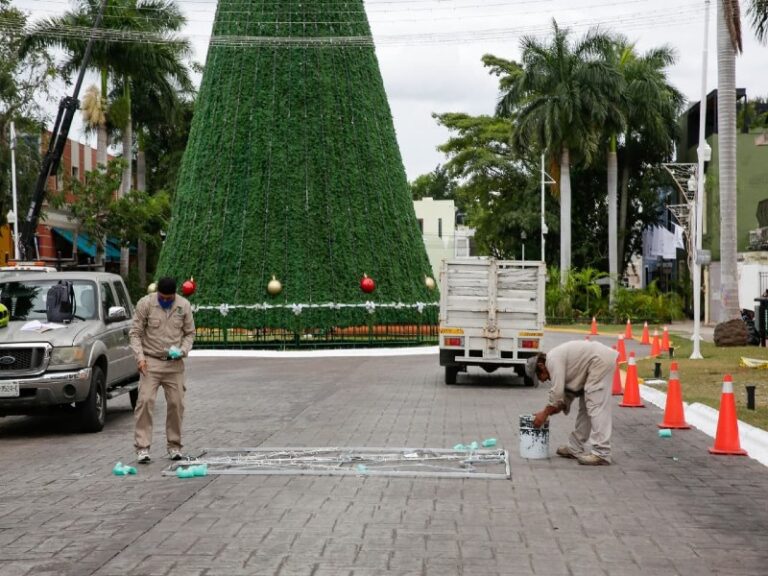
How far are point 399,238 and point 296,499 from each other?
2870 centimetres

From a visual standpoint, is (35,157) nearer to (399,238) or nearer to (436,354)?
(399,238)

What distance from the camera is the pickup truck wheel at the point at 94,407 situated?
13.7m

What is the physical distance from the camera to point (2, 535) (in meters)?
7.72

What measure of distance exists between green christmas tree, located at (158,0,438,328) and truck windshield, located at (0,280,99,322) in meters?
19.9

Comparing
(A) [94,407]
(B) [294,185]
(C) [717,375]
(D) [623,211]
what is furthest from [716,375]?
(D) [623,211]

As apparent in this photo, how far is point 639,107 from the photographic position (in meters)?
57.7

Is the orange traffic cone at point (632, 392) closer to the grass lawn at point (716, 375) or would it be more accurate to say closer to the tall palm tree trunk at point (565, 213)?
the grass lawn at point (716, 375)

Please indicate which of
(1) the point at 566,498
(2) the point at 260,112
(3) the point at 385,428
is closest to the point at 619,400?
(3) the point at 385,428

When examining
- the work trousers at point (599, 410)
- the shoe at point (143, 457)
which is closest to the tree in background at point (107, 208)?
the shoe at point (143, 457)

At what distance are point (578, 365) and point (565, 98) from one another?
45055 mm

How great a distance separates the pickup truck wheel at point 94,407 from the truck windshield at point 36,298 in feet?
3.54

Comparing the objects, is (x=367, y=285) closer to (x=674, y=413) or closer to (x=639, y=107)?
(x=674, y=413)

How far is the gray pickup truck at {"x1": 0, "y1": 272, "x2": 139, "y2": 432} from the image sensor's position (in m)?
13.2

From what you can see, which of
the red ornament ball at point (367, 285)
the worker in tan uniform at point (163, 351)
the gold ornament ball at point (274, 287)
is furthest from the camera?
the red ornament ball at point (367, 285)
